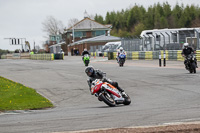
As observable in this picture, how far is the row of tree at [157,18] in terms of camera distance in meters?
98.3

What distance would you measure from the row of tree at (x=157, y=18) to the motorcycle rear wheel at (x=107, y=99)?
8551cm

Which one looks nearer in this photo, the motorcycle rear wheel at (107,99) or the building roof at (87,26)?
the motorcycle rear wheel at (107,99)

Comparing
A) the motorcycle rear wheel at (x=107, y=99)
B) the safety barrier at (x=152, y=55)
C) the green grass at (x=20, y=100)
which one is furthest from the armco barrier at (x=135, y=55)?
the motorcycle rear wheel at (x=107, y=99)

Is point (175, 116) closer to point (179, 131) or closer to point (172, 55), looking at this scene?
point (179, 131)

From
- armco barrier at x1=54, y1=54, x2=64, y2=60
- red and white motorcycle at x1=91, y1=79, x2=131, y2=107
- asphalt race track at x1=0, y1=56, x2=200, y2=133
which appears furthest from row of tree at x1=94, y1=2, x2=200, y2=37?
red and white motorcycle at x1=91, y1=79, x2=131, y2=107

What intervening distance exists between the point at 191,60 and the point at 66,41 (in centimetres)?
9050

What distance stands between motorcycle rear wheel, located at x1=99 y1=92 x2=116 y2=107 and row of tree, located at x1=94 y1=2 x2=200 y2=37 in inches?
3367

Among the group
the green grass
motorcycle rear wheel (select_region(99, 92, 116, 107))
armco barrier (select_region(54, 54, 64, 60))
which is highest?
armco barrier (select_region(54, 54, 64, 60))

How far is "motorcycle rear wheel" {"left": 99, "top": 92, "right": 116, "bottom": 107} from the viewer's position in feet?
37.6

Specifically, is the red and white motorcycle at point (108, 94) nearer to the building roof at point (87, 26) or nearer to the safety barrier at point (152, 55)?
the safety barrier at point (152, 55)

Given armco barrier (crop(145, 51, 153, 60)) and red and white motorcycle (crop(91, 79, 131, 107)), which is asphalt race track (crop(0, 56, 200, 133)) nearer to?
red and white motorcycle (crop(91, 79, 131, 107))

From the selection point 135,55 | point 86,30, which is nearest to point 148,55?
point 135,55

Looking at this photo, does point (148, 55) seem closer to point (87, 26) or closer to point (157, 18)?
point (87, 26)

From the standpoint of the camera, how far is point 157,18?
10750cm
